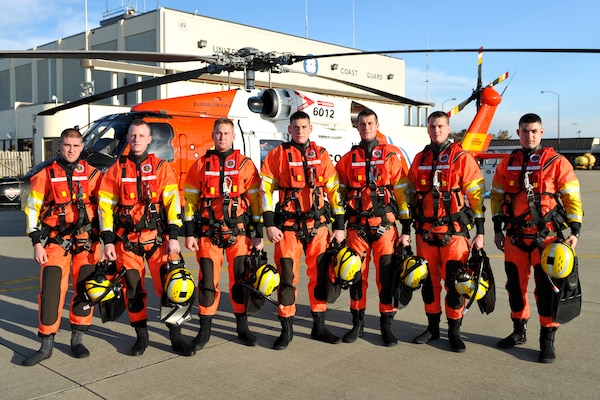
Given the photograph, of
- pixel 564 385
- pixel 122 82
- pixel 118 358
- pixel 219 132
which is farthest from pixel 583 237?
pixel 122 82

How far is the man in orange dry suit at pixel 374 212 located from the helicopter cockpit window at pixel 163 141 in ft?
16.2

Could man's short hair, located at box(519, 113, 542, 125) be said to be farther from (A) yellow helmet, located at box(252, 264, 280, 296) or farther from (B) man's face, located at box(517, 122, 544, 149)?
(A) yellow helmet, located at box(252, 264, 280, 296)

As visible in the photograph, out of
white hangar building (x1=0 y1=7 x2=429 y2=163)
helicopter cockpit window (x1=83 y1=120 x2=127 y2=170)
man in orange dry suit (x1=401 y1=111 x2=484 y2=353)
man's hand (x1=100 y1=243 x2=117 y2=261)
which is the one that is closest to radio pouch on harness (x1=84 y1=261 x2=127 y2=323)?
man's hand (x1=100 y1=243 x2=117 y2=261)

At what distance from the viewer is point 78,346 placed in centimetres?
427

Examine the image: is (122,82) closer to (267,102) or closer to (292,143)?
(267,102)

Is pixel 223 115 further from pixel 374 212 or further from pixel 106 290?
pixel 106 290

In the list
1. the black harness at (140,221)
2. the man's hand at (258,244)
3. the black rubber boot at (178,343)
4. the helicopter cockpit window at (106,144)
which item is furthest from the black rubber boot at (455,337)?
the helicopter cockpit window at (106,144)

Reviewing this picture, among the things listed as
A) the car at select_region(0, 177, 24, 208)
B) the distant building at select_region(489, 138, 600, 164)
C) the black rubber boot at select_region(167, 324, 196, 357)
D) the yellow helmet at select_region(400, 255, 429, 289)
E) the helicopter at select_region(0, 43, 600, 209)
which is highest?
the distant building at select_region(489, 138, 600, 164)

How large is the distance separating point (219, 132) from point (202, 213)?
27.5 inches

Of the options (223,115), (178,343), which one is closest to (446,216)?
(178,343)

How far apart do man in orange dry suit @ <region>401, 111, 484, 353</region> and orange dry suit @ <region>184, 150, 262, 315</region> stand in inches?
56.3

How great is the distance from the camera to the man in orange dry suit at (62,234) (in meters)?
A: 4.17

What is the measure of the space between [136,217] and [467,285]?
2678 millimetres

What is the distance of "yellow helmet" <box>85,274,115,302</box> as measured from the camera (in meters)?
4.09
